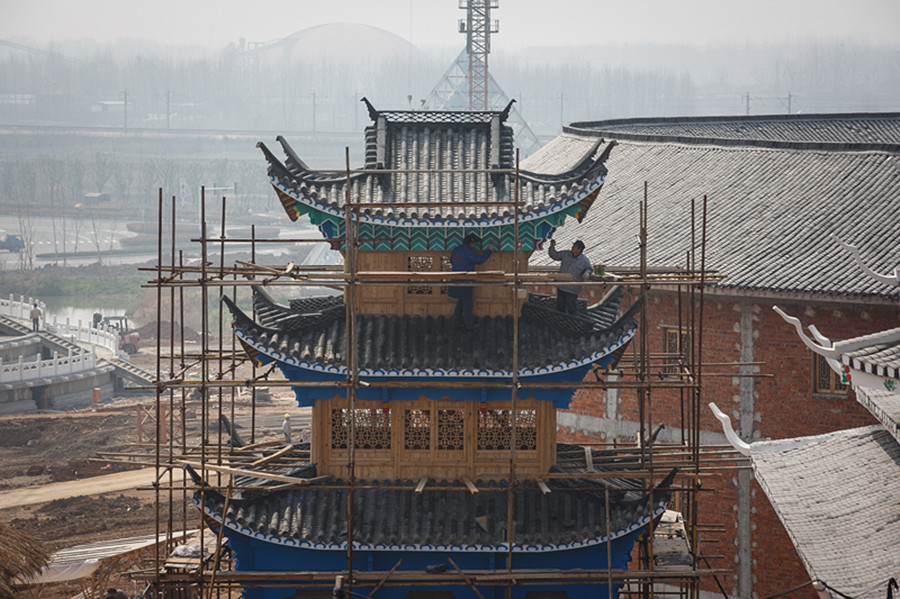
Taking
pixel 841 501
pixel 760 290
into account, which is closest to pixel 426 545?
pixel 841 501

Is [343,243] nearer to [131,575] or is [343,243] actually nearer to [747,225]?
[131,575]

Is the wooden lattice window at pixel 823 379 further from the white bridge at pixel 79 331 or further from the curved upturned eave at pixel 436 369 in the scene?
the white bridge at pixel 79 331

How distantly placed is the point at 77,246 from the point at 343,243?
87318 millimetres

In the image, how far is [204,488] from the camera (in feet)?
45.5

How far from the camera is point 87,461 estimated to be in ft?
123

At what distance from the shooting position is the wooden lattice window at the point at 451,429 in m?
15.4

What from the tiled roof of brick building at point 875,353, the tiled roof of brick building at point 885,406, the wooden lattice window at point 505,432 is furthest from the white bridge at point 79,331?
the tiled roof of brick building at point 875,353

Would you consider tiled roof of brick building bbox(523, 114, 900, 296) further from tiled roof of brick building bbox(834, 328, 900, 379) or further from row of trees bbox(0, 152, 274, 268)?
row of trees bbox(0, 152, 274, 268)

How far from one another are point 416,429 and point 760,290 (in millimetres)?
10221

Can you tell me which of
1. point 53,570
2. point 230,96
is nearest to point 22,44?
point 230,96

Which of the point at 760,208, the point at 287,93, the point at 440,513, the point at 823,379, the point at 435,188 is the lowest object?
the point at 440,513

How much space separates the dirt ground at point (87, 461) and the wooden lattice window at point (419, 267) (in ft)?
44.5

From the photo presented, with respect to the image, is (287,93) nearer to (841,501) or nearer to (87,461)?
(87,461)

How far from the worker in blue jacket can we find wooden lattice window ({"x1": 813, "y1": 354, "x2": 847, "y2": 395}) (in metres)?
10.5
